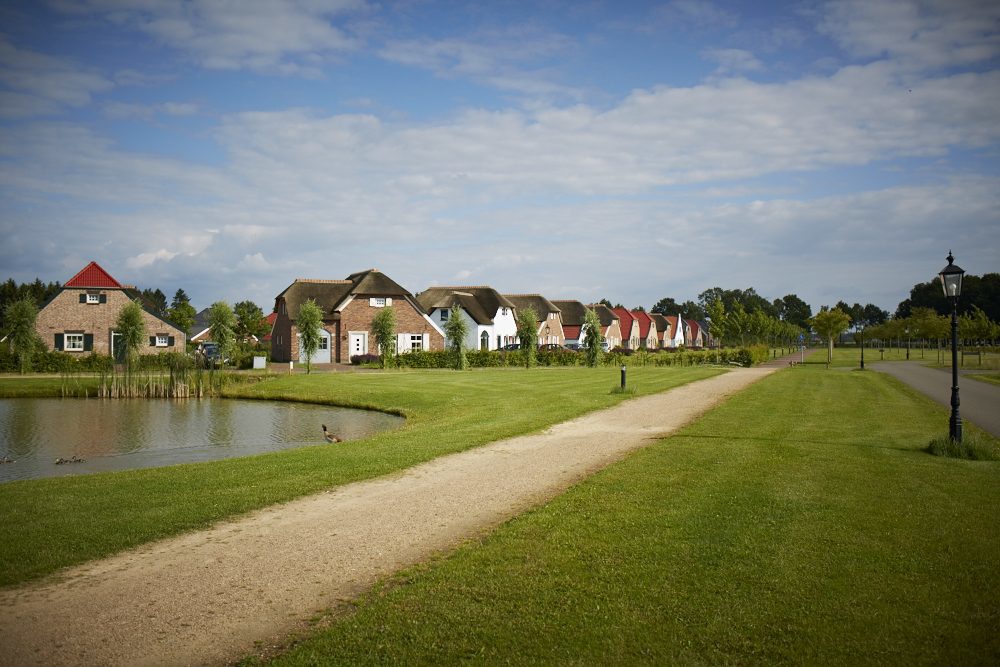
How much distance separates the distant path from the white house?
35932 mm

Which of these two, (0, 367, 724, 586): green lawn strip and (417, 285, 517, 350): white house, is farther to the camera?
(417, 285, 517, 350): white house

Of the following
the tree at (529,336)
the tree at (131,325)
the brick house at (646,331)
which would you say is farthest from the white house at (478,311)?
the brick house at (646,331)

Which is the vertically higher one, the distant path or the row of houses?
the row of houses

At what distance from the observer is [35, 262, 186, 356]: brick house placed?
48.2 meters

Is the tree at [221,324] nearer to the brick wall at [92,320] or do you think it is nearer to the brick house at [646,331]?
the brick wall at [92,320]

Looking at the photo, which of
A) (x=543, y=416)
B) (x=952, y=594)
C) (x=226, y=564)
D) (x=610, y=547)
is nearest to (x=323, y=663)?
(x=226, y=564)

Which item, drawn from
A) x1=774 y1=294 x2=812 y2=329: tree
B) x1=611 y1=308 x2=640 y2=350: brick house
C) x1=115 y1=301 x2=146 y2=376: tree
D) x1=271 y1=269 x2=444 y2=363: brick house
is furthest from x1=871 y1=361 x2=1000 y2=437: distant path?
x1=774 y1=294 x2=812 y2=329: tree

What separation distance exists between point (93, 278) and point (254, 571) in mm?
51662

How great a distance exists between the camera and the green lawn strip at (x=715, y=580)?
5.01 m

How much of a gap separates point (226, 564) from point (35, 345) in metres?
42.0

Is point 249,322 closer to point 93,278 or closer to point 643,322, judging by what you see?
point 93,278

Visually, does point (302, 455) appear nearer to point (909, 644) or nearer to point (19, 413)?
point (909, 644)

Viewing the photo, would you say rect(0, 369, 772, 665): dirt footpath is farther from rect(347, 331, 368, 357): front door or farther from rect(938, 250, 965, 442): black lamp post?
rect(347, 331, 368, 357): front door

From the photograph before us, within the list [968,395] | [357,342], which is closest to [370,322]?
[357,342]
